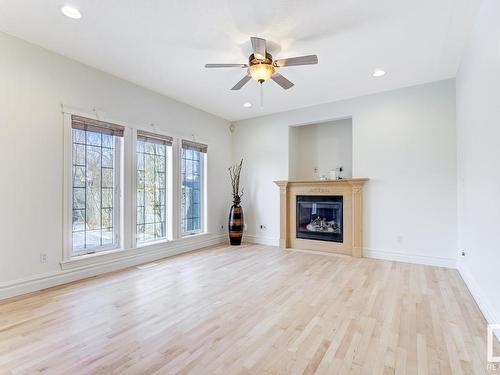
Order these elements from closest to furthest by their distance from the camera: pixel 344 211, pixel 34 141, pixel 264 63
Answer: pixel 264 63 < pixel 34 141 < pixel 344 211

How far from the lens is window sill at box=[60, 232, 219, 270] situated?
353 cm

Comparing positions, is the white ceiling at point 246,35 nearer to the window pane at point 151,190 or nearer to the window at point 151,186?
the window at point 151,186

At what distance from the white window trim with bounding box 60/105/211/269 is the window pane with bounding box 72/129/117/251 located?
12 cm

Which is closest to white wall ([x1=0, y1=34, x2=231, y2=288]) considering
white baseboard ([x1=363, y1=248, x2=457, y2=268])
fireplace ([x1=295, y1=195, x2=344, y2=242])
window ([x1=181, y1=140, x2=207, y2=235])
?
window ([x1=181, y1=140, x2=207, y2=235])

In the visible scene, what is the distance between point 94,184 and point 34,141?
89 cm

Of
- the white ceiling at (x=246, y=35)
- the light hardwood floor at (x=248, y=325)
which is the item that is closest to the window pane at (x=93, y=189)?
the light hardwood floor at (x=248, y=325)

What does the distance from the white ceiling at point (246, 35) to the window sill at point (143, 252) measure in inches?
105

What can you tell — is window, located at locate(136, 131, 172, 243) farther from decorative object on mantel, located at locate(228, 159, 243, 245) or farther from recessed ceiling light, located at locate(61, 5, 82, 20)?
recessed ceiling light, located at locate(61, 5, 82, 20)

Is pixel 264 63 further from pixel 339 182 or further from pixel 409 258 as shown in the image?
pixel 409 258

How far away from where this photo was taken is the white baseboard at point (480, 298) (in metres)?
2.21

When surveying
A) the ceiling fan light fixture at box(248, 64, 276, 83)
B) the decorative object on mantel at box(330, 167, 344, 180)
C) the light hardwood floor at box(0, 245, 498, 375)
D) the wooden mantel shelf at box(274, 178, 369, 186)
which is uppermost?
the ceiling fan light fixture at box(248, 64, 276, 83)

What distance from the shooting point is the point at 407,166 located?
172 inches

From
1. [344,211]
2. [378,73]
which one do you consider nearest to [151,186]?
[344,211]

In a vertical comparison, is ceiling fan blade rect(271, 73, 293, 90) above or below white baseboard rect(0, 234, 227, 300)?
above
